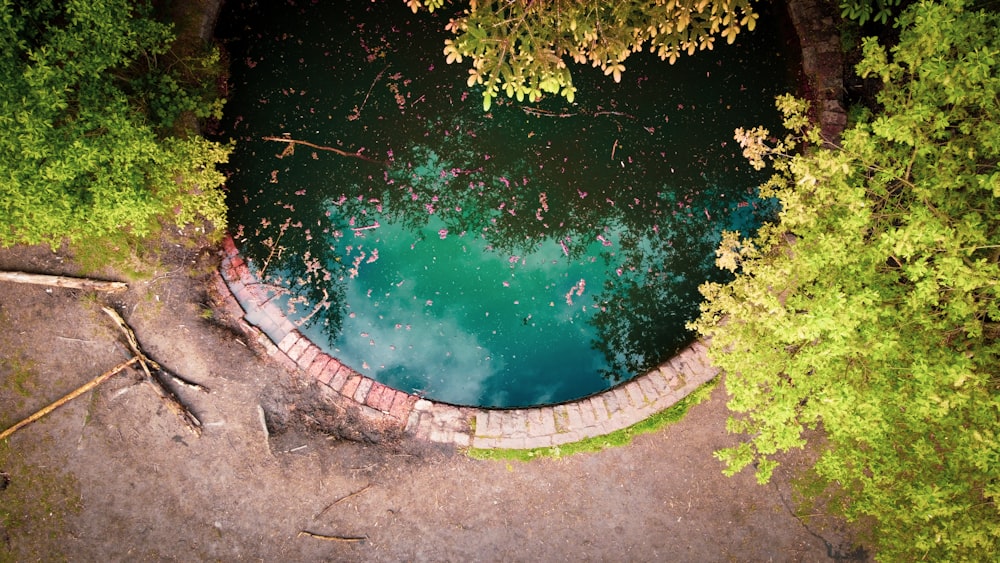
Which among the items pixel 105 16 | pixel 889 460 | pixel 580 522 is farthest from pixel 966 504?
pixel 105 16

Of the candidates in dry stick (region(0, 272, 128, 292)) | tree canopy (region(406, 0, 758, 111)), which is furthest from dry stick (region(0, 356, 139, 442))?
tree canopy (region(406, 0, 758, 111))

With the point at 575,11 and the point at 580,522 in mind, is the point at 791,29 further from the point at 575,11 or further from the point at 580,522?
the point at 580,522

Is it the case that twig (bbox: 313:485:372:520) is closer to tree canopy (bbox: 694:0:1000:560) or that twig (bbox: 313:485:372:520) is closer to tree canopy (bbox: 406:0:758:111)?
tree canopy (bbox: 694:0:1000:560)

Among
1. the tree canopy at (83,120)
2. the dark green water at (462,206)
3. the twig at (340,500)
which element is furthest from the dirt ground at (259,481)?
the tree canopy at (83,120)

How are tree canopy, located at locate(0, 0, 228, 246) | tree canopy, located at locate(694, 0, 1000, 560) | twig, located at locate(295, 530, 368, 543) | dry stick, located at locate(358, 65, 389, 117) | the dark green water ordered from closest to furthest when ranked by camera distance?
1. tree canopy, located at locate(694, 0, 1000, 560)
2. tree canopy, located at locate(0, 0, 228, 246)
3. twig, located at locate(295, 530, 368, 543)
4. the dark green water
5. dry stick, located at locate(358, 65, 389, 117)

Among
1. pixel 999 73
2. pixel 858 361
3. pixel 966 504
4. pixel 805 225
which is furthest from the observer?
pixel 805 225

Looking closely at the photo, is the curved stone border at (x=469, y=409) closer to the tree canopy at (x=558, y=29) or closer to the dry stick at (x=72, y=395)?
the dry stick at (x=72, y=395)
